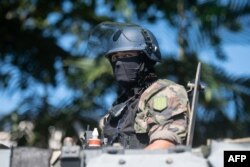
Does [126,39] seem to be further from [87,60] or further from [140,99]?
[87,60]

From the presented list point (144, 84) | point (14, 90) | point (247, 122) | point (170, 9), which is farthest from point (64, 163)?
point (14, 90)

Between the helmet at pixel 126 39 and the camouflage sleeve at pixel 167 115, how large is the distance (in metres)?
0.31

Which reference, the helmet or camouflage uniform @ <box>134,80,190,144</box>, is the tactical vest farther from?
the helmet

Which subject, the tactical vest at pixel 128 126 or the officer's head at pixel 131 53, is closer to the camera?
the tactical vest at pixel 128 126

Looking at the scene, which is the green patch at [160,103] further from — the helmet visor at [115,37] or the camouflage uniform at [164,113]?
the helmet visor at [115,37]

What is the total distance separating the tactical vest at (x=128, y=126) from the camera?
3377mm

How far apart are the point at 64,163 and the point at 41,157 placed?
0.15m

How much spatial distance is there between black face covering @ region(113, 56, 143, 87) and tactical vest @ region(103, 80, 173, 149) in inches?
4.4

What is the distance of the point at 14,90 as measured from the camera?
9.55 metres

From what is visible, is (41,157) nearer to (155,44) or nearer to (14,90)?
(155,44)

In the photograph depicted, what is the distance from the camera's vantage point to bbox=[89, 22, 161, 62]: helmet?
11.9ft

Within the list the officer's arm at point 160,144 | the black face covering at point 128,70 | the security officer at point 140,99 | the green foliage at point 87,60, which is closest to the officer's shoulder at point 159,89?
the security officer at point 140,99

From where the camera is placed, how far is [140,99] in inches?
136

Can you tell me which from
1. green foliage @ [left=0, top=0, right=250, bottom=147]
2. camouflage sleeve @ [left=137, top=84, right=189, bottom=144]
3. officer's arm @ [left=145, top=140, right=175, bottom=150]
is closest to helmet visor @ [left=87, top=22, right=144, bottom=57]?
camouflage sleeve @ [left=137, top=84, right=189, bottom=144]
